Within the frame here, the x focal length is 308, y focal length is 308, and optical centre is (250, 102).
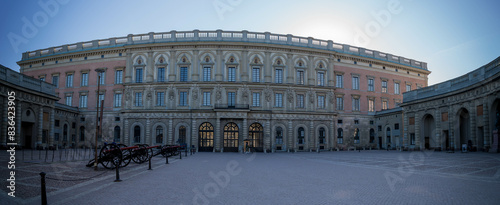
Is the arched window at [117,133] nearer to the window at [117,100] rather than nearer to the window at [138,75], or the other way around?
the window at [117,100]

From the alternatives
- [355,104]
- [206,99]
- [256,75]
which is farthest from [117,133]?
[355,104]

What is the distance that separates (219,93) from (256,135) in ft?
24.9

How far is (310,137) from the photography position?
4353 cm

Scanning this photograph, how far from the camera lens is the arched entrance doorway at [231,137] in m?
41.1

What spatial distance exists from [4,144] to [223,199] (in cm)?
2525

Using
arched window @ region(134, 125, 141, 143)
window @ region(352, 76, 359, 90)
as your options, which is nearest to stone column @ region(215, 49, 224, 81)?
arched window @ region(134, 125, 141, 143)

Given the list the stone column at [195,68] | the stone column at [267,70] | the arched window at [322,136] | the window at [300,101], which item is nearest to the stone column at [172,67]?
the stone column at [195,68]

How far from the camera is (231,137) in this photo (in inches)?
1623

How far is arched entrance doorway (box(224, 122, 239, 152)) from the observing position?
41.1 metres

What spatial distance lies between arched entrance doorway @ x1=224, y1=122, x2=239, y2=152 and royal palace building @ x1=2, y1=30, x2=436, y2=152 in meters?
0.13

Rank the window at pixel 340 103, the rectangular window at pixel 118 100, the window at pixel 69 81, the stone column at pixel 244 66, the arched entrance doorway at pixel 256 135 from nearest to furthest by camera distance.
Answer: the arched entrance doorway at pixel 256 135
the stone column at pixel 244 66
the rectangular window at pixel 118 100
the window at pixel 69 81
the window at pixel 340 103

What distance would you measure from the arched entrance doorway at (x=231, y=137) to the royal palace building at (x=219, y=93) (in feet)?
0.44

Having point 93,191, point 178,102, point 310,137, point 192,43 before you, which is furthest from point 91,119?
point 93,191

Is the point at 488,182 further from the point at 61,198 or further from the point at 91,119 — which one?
the point at 91,119
